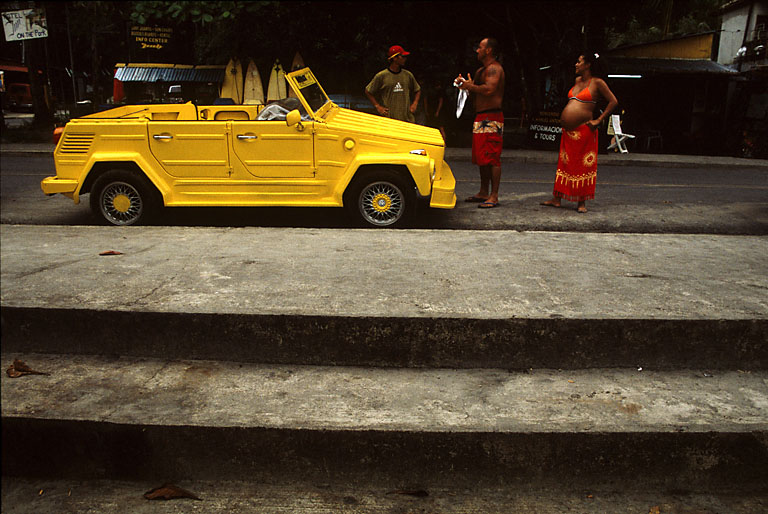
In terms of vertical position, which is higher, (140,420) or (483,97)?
(483,97)

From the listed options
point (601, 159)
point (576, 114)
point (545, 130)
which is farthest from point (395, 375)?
point (545, 130)

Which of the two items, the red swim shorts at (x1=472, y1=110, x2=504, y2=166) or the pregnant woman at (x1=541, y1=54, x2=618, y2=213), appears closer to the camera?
the pregnant woman at (x1=541, y1=54, x2=618, y2=213)

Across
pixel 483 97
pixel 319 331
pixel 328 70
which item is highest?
pixel 328 70

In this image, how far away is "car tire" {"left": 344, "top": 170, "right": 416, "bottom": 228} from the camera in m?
5.75

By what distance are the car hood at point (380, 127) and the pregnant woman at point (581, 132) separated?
144 cm

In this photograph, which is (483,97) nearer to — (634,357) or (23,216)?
(634,357)

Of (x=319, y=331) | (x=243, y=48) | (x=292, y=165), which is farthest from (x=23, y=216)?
(x=243, y=48)

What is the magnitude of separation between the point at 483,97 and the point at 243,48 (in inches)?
436

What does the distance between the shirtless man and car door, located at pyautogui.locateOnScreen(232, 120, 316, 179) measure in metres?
2.02

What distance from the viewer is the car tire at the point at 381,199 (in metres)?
5.75

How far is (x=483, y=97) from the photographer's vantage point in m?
6.72

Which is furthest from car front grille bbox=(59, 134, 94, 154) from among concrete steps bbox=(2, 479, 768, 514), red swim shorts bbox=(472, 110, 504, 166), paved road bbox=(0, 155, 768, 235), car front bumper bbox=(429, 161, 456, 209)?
concrete steps bbox=(2, 479, 768, 514)

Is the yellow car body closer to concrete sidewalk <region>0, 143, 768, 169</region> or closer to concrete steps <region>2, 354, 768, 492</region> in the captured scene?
concrete steps <region>2, 354, 768, 492</region>

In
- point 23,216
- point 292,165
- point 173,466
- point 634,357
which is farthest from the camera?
point 23,216
